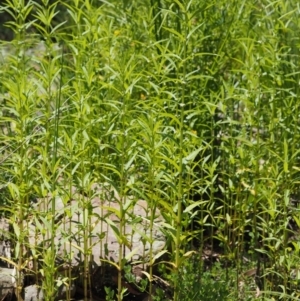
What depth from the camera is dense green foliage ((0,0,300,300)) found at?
4.28m

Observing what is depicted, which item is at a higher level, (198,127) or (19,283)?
(198,127)

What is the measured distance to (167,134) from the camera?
416 cm

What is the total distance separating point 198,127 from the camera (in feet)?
17.6

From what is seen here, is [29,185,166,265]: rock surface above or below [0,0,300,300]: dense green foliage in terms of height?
below

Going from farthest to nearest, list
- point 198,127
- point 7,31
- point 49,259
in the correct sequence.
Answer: point 7,31
point 198,127
point 49,259

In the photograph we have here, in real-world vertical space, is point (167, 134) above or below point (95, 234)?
above

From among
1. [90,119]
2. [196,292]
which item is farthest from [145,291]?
[90,119]

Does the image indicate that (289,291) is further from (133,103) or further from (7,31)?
(7,31)

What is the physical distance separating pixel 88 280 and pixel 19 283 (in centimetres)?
38

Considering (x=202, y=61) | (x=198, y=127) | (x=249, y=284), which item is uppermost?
(x=202, y=61)

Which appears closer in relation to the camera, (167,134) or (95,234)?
(167,134)

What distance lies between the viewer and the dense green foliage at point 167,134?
14.0 feet

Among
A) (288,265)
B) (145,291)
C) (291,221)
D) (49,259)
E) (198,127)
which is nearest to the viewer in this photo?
(49,259)

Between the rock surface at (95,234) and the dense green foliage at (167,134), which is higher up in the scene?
the dense green foliage at (167,134)
